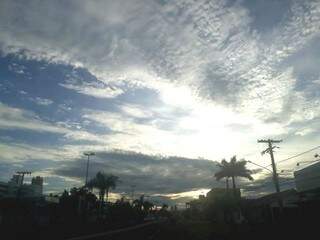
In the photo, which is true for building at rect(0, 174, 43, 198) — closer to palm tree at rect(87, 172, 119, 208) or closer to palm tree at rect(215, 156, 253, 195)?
palm tree at rect(87, 172, 119, 208)

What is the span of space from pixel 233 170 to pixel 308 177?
2103 centimetres

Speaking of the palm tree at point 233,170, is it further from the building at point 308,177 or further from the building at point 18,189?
the building at point 18,189

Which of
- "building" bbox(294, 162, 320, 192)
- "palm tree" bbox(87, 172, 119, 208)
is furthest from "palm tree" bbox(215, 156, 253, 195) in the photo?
"palm tree" bbox(87, 172, 119, 208)

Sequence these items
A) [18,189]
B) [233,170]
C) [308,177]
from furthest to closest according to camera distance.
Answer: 1. [18,189]
2. [233,170]
3. [308,177]

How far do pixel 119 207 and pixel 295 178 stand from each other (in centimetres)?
5822

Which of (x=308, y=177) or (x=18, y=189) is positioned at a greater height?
(x=18, y=189)

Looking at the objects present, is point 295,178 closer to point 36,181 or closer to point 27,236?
point 27,236

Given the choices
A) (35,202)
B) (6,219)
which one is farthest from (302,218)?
(35,202)

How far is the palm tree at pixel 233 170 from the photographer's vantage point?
215ft

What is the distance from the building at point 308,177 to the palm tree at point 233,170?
15033 mm

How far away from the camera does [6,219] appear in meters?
45.8

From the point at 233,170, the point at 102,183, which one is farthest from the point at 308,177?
the point at 102,183

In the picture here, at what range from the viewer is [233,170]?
6594cm

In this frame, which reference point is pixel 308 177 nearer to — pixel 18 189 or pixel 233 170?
pixel 233 170
